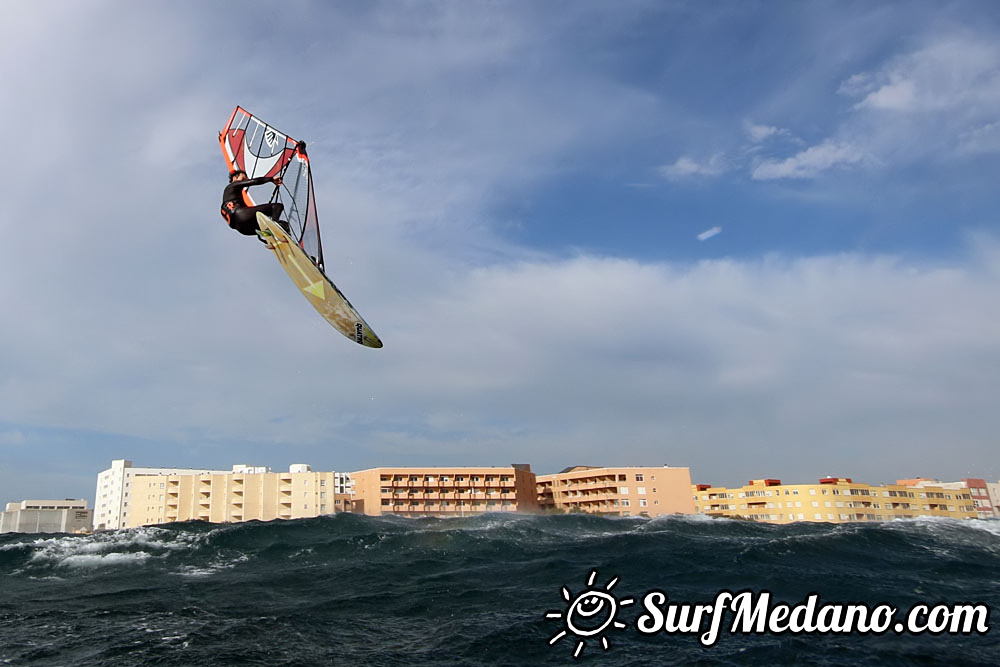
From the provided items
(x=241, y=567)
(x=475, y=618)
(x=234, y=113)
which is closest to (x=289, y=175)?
(x=234, y=113)

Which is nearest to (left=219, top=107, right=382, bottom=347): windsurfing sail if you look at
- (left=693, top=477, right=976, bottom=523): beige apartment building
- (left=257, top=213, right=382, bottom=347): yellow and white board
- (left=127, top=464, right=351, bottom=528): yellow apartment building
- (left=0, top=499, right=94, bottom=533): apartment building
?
(left=257, top=213, right=382, bottom=347): yellow and white board

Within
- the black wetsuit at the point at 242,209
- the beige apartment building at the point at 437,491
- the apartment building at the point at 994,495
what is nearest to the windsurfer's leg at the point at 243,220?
the black wetsuit at the point at 242,209

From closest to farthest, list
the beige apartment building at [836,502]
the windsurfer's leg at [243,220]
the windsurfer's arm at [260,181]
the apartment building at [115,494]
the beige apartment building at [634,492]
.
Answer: the windsurfer's leg at [243,220] < the windsurfer's arm at [260,181] < the beige apartment building at [634,492] < the beige apartment building at [836,502] < the apartment building at [115,494]

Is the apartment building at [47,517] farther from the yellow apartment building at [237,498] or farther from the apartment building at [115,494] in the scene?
the yellow apartment building at [237,498]

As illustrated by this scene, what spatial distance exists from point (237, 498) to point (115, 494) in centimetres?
4903

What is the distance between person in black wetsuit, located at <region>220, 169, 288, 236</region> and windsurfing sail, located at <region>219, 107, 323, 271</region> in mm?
263

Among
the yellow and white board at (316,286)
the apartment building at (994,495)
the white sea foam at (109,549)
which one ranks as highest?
the yellow and white board at (316,286)

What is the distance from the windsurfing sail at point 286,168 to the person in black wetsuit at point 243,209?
0.26 metres

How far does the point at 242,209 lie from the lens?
1059 cm

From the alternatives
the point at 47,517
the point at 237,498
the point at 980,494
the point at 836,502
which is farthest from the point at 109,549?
the point at 980,494

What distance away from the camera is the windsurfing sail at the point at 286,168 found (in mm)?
11227

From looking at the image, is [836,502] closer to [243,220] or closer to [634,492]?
[634,492]

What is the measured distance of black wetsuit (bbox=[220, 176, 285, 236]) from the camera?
1054 cm

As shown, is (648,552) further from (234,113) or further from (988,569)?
(234,113)
